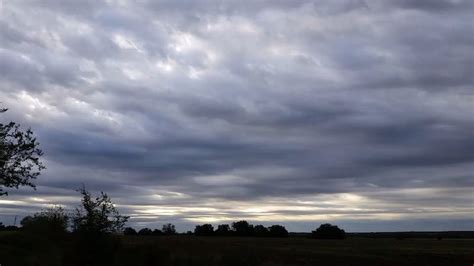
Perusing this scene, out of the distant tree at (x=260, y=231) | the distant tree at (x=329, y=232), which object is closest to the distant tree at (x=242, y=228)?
the distant tree at (x=260, y=231)

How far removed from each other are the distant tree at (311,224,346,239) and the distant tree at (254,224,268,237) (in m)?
13.2

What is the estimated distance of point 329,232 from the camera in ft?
491

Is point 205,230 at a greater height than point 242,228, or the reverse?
point 242,228

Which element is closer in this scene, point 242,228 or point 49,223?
point 49,223

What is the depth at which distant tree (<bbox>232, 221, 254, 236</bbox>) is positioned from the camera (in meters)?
150

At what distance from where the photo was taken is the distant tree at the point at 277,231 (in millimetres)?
151025

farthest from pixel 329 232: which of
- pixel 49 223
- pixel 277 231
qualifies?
pixel 49 223

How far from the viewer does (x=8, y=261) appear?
38.7 metres

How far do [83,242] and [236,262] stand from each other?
900 centimetres

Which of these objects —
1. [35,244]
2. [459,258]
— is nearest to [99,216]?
[35,244]

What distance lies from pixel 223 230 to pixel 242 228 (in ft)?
16.2

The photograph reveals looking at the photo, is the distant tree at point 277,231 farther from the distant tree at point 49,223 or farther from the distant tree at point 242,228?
the distant tree at point 49,223

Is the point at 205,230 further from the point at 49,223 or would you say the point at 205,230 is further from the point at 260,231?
the point at 49,223

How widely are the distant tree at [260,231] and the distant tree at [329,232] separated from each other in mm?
13190
